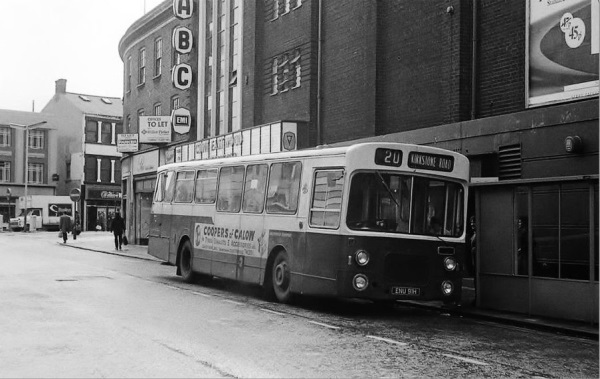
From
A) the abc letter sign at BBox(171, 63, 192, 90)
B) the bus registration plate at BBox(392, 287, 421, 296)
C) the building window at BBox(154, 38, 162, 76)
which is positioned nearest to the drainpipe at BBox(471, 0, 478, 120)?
the bus registration plate at BBox(392, 287, 421, 296)

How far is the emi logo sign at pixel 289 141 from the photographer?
81.9 ft

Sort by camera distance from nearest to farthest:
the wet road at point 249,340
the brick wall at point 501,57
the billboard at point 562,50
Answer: the wet road at point 249,340, the billboard at point 562,50, the brick wall at point 501,57

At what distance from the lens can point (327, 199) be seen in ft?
42.4

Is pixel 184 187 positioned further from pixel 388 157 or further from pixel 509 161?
pixel 509 161

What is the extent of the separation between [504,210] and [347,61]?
10576mm

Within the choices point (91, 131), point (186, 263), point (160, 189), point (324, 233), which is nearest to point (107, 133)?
point (91, 131)

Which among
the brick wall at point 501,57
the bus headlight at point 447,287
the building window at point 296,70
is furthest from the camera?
the building window at point 296,70

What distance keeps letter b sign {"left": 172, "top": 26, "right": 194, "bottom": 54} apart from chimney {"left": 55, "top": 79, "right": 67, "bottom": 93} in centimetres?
5077

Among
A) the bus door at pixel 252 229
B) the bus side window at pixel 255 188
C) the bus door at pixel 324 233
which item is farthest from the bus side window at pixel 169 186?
the bus door at pixel 324 233

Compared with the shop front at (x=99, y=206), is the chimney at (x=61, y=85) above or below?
above

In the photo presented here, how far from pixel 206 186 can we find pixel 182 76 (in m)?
18.2

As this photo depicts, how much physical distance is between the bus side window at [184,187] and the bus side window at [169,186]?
0.92 feet

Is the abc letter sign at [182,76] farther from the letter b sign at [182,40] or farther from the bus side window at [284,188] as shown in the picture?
the bus side window at [284,188]

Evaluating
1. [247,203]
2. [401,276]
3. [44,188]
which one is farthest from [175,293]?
[44,188]
